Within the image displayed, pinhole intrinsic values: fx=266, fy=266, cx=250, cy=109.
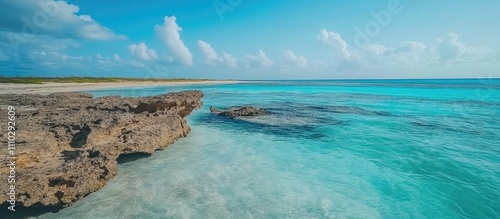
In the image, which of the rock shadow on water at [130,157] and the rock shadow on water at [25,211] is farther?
the rock shadow on water at [130,157]

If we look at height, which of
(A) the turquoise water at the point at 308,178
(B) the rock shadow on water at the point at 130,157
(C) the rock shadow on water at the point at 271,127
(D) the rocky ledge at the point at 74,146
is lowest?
(A) the turquoise water at the point at 308,178

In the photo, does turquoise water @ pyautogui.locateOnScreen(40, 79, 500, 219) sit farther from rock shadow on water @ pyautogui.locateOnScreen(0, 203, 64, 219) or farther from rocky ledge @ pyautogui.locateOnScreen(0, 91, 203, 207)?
rocky ledge @ pyautogui.locateOnScreen(0, 91, 203, 207)

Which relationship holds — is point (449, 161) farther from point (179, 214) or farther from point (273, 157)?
point (179, 214)

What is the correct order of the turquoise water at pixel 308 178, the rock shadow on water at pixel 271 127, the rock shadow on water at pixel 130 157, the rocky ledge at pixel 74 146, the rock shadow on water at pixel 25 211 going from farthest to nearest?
the rock shadow on water at pixel 271 127 → the rock shadow on water at pixel 130 157 → the turquoise water at pixel 308 178 → the rocky ledge at pixel 74 146 → the rock shadow on water at pixel 25 211

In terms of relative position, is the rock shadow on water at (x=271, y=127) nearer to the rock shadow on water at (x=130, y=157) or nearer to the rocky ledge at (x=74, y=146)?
the rocky ledge at (x=74, y=146)

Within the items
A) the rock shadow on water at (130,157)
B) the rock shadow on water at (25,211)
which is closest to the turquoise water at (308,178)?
the rock shadow on water at (25,211)

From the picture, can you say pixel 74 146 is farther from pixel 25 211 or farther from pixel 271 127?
pixel 271 127

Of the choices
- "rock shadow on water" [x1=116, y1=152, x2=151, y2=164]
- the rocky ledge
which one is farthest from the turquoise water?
the rocky ledge

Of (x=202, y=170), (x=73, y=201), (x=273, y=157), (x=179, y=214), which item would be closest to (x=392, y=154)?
(x=273, y=157)
